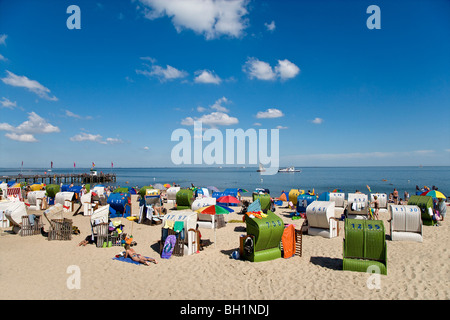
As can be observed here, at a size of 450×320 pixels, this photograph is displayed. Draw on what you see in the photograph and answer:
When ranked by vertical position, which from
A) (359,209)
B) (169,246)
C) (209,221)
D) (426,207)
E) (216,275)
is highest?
(426,207)

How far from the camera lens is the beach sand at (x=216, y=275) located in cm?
738

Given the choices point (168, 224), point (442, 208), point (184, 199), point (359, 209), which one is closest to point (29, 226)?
point (168, 224)

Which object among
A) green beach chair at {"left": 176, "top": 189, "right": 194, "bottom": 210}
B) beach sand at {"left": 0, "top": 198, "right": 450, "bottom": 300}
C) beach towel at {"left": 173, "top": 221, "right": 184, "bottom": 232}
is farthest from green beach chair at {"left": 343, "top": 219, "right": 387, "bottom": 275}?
green beach chair at {"left": 176, "top": 189, "right": 194, "bottom": 210}

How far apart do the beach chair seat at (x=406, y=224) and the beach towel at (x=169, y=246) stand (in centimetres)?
1037

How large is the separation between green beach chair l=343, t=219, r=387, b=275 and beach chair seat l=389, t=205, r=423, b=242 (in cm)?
486

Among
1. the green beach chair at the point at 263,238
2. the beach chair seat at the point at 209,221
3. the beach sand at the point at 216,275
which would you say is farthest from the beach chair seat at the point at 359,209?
the green beach chair at the point at 263,238

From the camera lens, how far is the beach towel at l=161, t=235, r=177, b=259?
34.8 ft

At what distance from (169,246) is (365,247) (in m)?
7.30

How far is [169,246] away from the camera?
35.1 ft

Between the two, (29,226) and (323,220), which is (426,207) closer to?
(323,220)

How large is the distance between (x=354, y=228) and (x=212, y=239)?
7.03 meters

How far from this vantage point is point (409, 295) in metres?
7.20
